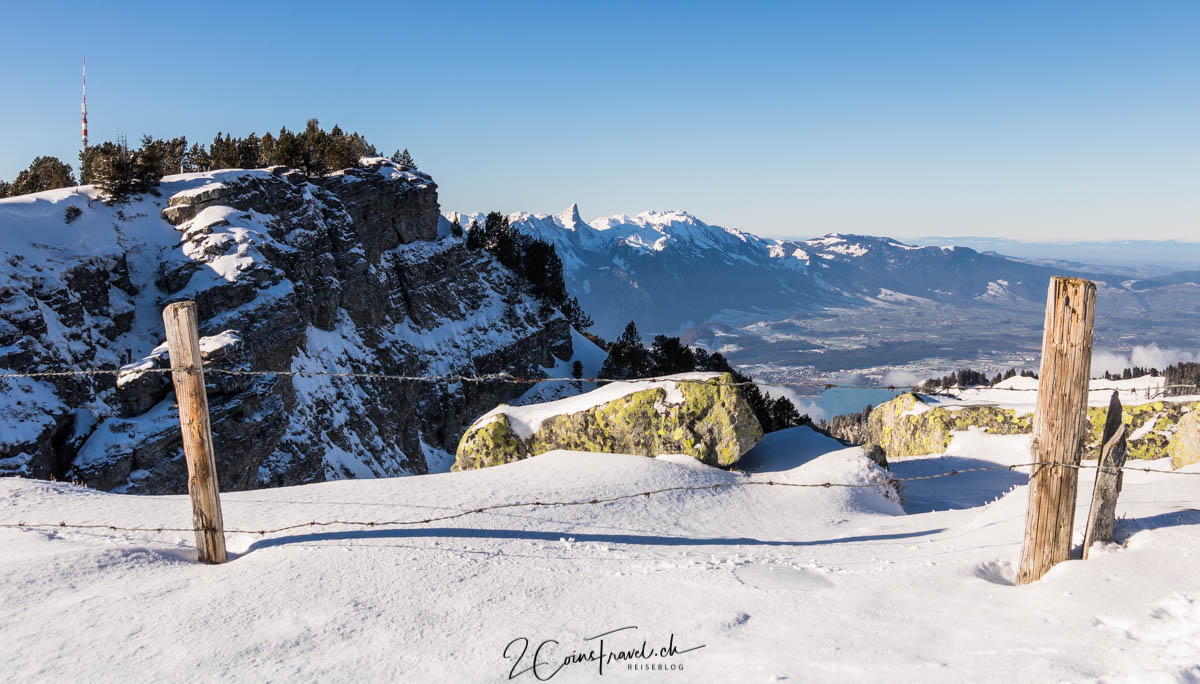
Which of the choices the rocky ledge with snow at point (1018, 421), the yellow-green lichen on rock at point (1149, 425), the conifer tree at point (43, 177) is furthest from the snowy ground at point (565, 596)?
the conifer tree at point (43, 177)

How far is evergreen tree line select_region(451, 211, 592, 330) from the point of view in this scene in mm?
67062

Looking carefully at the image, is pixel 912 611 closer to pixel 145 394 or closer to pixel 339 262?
pixel 145 394

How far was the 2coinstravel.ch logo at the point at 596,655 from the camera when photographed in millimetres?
4855

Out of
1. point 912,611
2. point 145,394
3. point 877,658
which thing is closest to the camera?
point 877,658

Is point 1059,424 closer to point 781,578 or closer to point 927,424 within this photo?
point 781,578

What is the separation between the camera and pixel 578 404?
14.8 m

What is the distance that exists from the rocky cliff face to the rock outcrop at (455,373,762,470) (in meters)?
7.88

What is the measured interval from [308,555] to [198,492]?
57.7 inches

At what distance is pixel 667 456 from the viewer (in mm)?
13523

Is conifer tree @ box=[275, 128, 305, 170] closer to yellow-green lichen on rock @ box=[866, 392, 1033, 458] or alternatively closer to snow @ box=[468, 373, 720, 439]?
snow @ box=[468, 373, 720, 439]

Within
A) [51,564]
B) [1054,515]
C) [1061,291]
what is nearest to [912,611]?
[1054,515]

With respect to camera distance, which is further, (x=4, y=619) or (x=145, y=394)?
(x=145, y=394)

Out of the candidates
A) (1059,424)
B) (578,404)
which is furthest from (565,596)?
(578,404)

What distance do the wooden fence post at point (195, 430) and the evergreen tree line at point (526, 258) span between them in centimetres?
5830
